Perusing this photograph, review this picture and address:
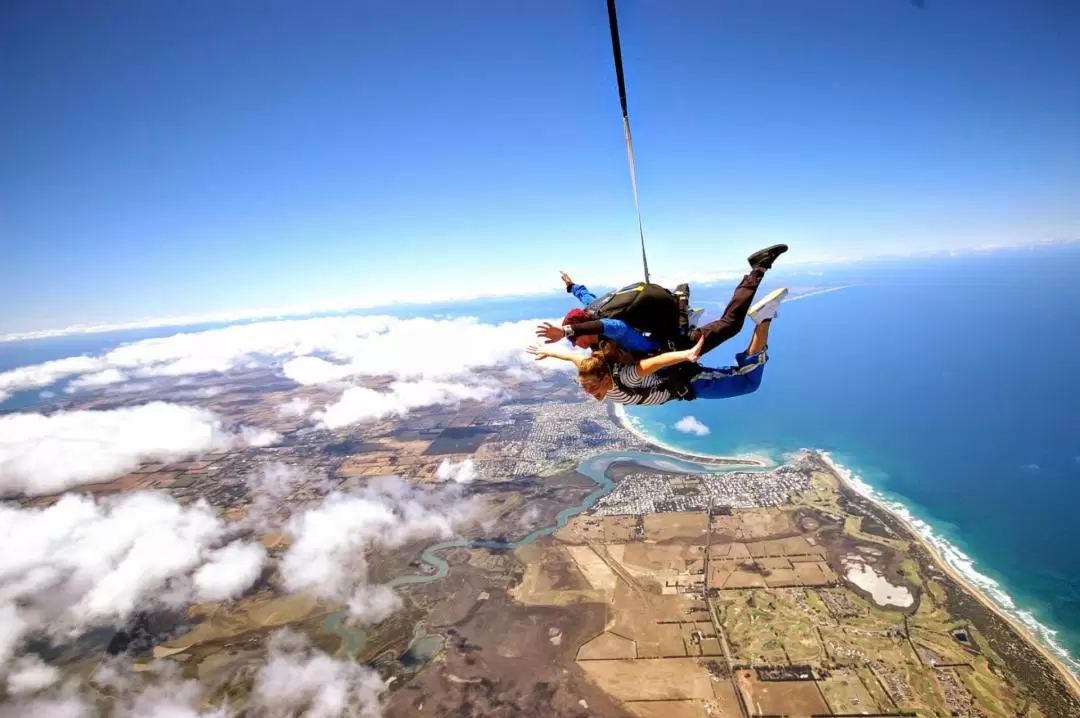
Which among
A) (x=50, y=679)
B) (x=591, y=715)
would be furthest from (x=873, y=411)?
(x=50, y=679)

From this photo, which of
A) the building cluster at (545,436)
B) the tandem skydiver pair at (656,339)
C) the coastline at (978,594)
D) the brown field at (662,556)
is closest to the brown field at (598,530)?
the brown field at (662,556)

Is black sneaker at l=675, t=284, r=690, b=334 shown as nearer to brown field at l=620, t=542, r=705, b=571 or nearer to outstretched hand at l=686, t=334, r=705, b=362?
outstretched hand at l=686, t=334, r=705, b=362

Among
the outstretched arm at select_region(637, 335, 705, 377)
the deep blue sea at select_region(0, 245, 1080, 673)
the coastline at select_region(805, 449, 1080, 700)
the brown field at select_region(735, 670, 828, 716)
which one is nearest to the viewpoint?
the outstretched arm at select_region(637, 335, 705, 377)

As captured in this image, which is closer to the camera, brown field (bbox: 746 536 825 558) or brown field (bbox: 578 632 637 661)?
brown field (bbox: 578 632 637 661)

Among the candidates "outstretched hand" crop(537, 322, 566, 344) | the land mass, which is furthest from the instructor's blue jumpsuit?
the land mass

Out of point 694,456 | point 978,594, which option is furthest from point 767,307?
point 694,456

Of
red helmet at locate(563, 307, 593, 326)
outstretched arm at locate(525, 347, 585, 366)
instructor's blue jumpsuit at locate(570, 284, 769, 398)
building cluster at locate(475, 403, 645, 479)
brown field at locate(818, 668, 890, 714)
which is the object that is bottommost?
brown field at locate(818, 668, 890, 714)
